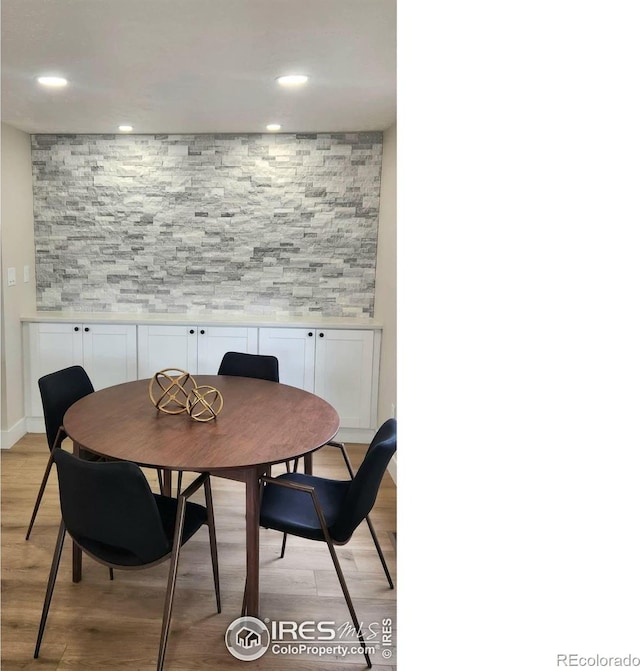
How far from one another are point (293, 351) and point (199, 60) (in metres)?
2.06

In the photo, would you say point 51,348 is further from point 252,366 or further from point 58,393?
point 252,366

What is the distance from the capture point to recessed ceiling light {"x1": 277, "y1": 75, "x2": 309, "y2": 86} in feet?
7.65

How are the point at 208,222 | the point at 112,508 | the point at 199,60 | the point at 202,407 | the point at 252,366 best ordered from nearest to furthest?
the point at 112,508 → the point at 199,60 → the point at 202,407 → the point at 252,366 → the point at 208,222

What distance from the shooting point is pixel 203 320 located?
377cm

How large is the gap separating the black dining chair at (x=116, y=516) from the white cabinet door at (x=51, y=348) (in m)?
2.25

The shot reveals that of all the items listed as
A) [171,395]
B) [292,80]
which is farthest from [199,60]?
[171,395]

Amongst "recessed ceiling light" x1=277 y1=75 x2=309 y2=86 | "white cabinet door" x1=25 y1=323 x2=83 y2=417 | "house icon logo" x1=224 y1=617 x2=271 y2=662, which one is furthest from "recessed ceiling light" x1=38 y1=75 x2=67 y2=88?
"house icon logo" x1=224 y1=617 x2=271 y2=662

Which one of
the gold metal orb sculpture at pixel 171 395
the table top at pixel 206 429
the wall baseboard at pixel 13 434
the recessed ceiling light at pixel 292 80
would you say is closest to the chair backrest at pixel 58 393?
the table top at pixel 206 429

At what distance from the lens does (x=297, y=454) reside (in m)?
1.81

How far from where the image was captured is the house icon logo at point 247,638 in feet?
5.94

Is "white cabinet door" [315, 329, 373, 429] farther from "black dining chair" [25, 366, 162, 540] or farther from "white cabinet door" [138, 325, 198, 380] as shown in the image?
"black dining chair" [25, 366, 162, 540]

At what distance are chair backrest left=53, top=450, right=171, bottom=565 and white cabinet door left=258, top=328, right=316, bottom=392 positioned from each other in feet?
7.05
